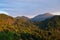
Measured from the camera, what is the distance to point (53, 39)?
80.3 meters

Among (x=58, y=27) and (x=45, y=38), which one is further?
(x=58, y=27)

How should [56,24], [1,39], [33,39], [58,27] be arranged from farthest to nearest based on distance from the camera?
[56,24] < [58,27] < [33,39] < [1,39]

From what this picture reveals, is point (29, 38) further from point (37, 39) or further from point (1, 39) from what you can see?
point (1, 39)

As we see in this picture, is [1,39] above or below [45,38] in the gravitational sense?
above

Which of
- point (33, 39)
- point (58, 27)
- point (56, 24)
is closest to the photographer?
point (33, 39)

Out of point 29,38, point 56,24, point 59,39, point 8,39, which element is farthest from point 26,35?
point 56,24

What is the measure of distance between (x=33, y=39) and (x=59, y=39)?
39.6 ft

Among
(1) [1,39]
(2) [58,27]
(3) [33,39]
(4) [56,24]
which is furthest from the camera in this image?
(4) [56,24]

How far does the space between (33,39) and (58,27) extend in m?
51.5

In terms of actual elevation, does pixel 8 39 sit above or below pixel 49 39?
above

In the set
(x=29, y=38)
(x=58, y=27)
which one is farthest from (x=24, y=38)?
(x=58, y=27)

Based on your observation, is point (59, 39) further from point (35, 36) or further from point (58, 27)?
point (58, 27)

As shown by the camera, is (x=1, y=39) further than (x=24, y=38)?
No

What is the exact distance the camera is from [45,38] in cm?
8119
